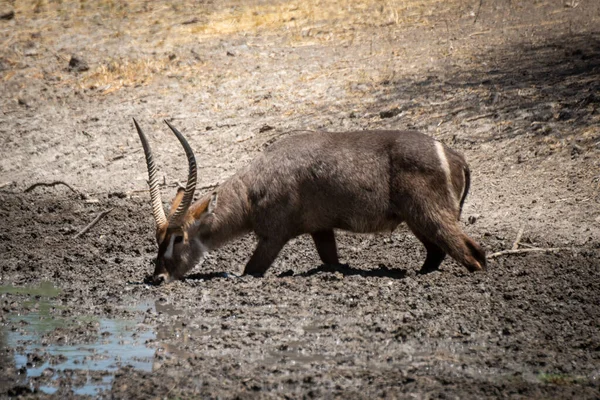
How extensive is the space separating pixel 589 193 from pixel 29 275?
550cm

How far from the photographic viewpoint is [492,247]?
8.70m

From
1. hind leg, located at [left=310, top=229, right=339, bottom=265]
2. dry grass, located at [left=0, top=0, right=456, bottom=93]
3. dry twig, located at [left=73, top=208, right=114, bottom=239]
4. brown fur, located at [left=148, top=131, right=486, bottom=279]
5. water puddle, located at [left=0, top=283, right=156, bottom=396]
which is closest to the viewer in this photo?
water puddle, located at [left=0, top=283, right=156, bottom=396]

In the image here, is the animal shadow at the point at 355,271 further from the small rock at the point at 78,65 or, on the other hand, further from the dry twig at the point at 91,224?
the small rock at the point at 78,65

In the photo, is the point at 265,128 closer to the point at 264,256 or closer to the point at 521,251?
the point at 264,256

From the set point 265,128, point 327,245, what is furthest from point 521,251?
point 265,128

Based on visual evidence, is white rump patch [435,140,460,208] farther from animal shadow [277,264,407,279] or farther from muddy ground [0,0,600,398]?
animal shadow [277,264,407,279]

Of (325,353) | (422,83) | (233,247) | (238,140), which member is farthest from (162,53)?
(325,353)

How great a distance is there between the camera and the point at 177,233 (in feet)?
26.6

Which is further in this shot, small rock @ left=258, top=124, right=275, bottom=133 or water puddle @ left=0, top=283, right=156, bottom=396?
small rock @ left=258, top=124, right=275, bottom=133

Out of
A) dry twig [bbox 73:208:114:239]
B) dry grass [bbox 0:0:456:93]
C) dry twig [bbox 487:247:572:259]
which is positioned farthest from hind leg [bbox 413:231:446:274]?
dry grass [bbox 0:0:456:93]

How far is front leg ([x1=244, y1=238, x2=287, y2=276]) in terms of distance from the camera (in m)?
7.99

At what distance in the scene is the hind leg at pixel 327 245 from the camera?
8284 mm

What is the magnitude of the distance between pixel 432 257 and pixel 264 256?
1452 millimetres

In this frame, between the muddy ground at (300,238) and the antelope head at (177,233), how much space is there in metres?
0.20
